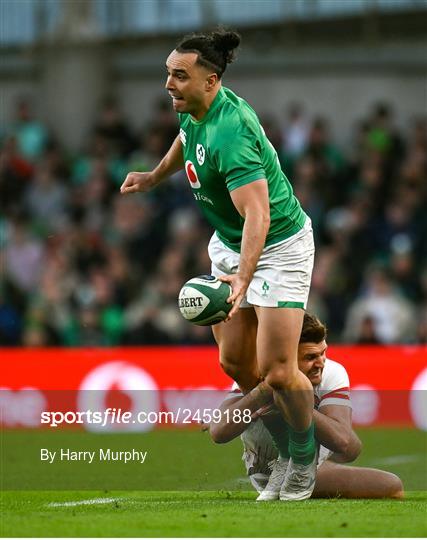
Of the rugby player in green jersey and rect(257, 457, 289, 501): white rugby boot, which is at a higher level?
the rugby player in green jersey

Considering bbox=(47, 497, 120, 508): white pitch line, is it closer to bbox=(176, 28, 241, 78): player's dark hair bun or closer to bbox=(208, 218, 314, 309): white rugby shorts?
bbox=(208, 218, 314, 309): white rugby shorts

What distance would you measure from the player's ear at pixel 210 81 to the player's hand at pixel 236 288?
105 centimetres

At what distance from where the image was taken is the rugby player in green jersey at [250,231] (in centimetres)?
706

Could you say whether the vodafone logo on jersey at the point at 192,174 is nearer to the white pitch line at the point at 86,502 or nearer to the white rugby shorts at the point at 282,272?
the white rugby shorts at the point at 282,272

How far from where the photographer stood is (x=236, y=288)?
6.89m

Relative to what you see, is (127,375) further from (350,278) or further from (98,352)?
(350,278)

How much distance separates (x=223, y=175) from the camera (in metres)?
7.20

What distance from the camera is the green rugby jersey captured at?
709cm

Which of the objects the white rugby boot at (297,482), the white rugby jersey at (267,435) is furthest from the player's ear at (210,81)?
the white rugby boot at (297,482)

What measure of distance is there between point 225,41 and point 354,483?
2561 millimetres

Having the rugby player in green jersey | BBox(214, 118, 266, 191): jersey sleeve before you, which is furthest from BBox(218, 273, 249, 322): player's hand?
BBox(214, 118, 266, 191): jersey sleeve

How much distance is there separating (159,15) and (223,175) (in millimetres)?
12998

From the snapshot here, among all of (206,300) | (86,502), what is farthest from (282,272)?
(86,502)

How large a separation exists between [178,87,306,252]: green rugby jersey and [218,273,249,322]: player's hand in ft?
1.56
